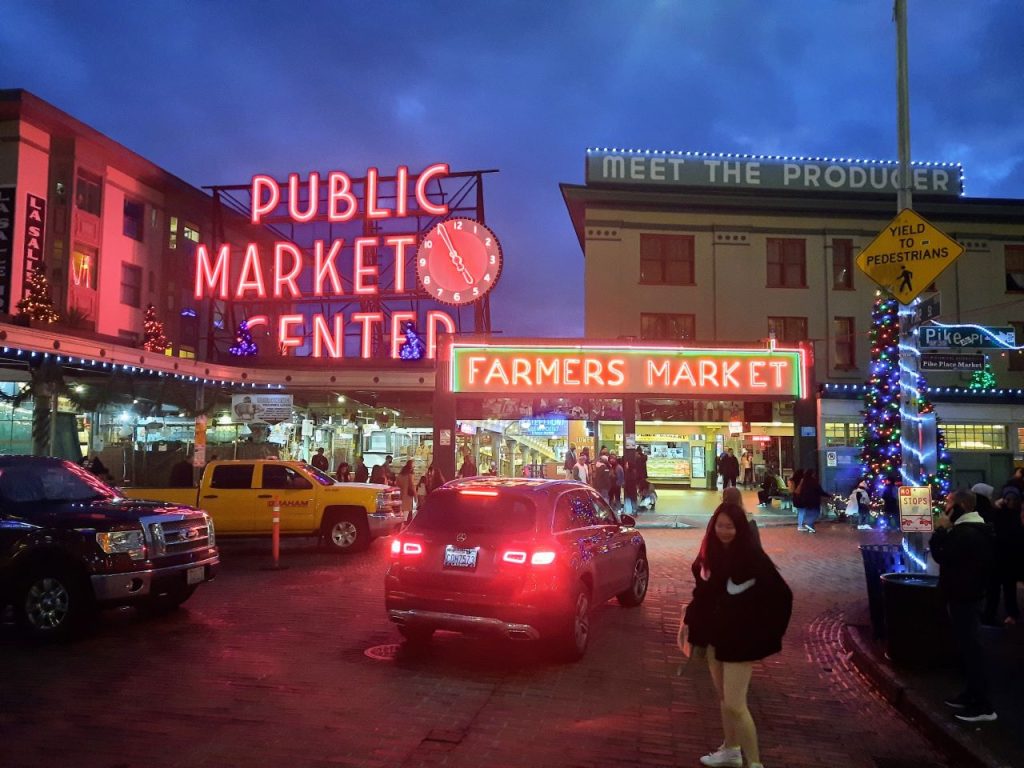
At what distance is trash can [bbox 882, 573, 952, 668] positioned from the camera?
294 inches

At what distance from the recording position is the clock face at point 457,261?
3073cm

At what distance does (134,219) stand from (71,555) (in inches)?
1213

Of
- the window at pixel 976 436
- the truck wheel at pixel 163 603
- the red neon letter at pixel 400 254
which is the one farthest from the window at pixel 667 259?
the truck wheel at pixel 163 603

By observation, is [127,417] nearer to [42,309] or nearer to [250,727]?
[42,309]

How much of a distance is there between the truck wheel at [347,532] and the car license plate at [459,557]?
27.8 feet

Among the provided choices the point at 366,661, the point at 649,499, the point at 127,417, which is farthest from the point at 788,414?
the point at 366,661

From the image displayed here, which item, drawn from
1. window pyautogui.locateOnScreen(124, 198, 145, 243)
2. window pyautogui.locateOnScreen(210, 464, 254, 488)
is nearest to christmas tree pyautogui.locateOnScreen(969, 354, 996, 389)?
window pyautogui.locateOnScreen(210, 464, 254, 488)

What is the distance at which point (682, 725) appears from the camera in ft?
20.2

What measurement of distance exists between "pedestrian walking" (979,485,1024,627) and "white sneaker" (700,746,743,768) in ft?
19.7

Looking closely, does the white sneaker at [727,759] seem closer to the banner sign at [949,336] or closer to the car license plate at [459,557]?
the car license plate at [459,557]

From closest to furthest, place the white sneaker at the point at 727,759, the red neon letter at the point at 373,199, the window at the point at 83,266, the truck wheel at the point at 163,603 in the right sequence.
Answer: the white sneaker at the point at 727,759
the truck wheel at the point at 163,603
the window at the point at 83,266
the red neon letter at the point at 373,199

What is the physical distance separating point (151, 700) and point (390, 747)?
2278 mm

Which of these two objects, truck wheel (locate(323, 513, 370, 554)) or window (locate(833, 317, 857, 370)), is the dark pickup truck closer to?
truck wheel (locate(323, 513, 370, 554))

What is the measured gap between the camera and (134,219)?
35.5m
